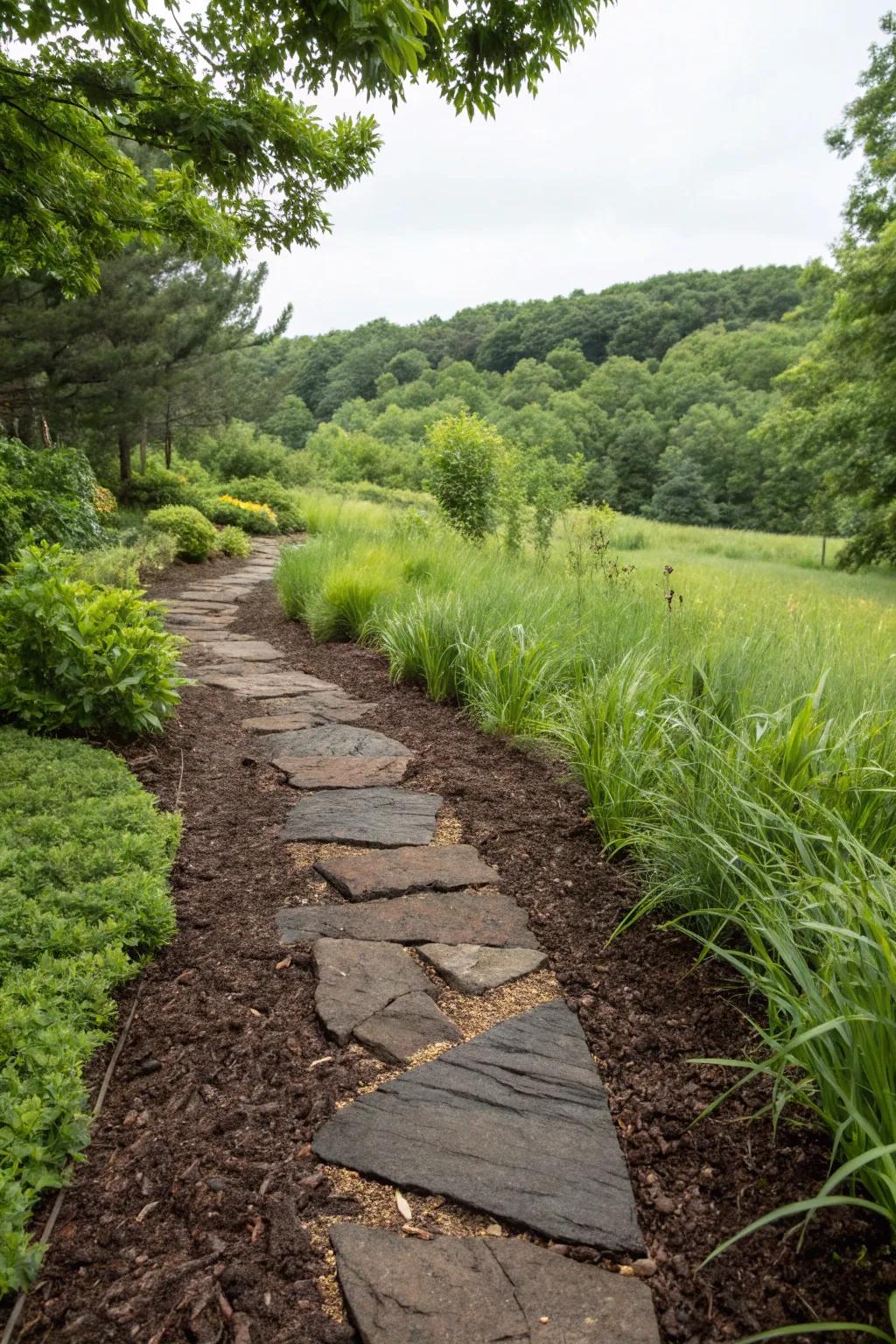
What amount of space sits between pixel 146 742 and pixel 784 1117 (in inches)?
108

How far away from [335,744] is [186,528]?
6792 mm

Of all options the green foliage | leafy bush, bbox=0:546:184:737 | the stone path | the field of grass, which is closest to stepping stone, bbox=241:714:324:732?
leafy bush, bbox=0:546:184:737

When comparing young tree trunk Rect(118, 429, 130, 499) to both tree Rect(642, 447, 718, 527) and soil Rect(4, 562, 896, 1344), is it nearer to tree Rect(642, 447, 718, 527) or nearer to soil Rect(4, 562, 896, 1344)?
soil Rect(4, 562, 896, 1344)

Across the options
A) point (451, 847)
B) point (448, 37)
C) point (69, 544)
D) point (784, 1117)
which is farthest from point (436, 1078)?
point (69, 544)

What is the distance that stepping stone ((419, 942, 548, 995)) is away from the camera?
180 centimetres

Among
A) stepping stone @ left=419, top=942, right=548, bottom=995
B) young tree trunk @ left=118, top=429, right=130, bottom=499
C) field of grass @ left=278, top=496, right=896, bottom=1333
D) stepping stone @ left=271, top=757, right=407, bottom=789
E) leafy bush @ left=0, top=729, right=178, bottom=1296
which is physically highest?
young tree trunk @ left=118, top=429, right=130, bottom=499

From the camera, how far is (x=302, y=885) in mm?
2232

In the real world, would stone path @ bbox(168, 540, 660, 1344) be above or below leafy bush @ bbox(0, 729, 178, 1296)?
below

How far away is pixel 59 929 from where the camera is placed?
1.69m

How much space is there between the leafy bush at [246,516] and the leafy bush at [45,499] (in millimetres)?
5250

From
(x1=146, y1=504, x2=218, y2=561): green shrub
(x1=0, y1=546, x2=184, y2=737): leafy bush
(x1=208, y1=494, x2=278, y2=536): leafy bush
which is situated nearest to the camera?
(x1=0, y1=546, x2=184, y2=737): leafy bush

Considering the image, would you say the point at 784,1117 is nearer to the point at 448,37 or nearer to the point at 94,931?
the point at 94,931

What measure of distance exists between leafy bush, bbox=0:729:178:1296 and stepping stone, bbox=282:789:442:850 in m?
0.49

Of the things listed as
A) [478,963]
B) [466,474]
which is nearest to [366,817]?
[478,963]
